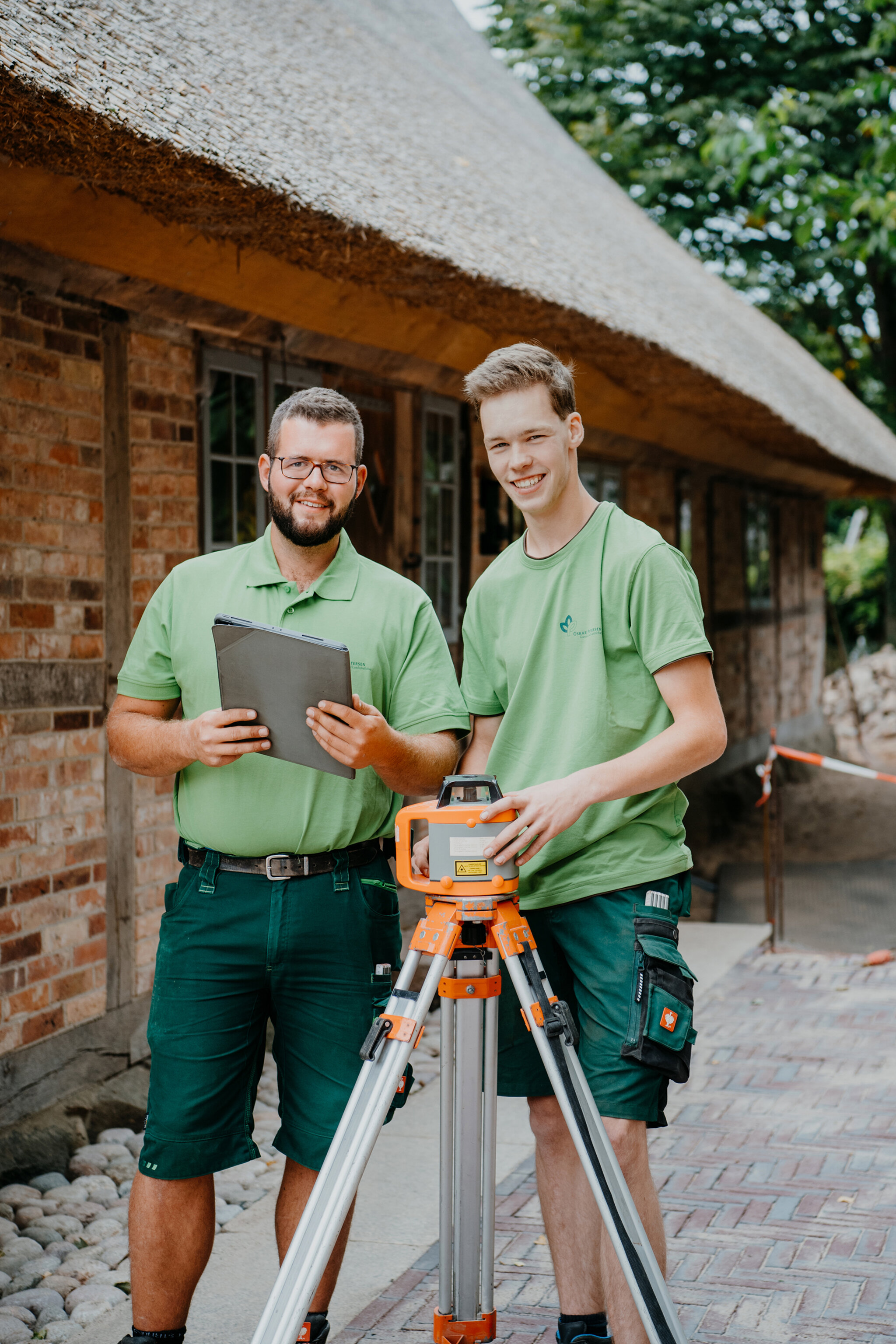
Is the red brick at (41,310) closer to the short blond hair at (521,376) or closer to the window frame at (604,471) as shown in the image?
the short blond hair at (521,376)

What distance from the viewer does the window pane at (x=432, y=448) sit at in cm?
651

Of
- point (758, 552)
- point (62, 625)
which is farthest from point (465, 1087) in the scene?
point (758, 552)

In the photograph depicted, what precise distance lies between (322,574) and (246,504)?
2.78m

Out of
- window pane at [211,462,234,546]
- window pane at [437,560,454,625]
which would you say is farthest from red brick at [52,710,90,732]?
window pane at [437,560,454,625]

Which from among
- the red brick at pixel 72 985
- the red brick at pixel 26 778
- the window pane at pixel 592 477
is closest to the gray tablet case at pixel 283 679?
the red brick at pixel 26 778

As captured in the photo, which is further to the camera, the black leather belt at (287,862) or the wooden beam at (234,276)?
the wooden beam at (234,276)

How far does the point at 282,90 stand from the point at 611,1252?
13.5 feet

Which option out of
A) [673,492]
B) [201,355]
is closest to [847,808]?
[673,492]

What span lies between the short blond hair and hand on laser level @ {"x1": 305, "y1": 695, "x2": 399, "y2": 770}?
59 cm

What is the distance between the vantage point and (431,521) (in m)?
6.60

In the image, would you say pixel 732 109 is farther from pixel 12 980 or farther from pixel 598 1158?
pixel 598 1158

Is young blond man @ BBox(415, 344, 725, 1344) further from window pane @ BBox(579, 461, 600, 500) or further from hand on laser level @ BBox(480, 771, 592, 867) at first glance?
window pane @ BBox(579, 461, 600, 500)

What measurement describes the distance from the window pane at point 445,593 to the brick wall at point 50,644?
2.72m

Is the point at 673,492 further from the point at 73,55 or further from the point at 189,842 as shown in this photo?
the point at 189,842
